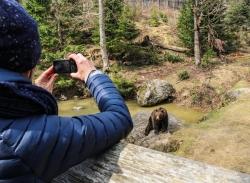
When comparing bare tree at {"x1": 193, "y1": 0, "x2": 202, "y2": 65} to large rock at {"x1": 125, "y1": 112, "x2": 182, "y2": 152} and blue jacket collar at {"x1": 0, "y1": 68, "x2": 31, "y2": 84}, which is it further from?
blue jacket collar at {"x1": 0, "y1": 68, "x2": 31, "y2": 84}

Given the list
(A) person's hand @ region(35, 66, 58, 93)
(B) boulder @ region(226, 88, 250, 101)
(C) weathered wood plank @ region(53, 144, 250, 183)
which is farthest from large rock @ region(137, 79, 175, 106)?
(C) weathered wood plank @ region(53, 144, 250, 183)

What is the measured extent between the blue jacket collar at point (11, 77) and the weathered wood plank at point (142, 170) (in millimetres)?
498

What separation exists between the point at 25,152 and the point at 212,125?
11.4 m

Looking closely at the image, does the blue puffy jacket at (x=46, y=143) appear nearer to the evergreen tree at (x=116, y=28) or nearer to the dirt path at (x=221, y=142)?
the dirt path at (x=221, y=142)

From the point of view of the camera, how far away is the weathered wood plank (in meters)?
1.64

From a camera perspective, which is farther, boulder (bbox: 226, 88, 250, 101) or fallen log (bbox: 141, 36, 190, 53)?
fallen log (bbox: 141, 36, 190, 53)

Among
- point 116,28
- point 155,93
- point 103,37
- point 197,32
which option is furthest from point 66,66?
point 116,28

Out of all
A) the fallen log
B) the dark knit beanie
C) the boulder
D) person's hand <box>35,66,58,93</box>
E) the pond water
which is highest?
the dark knit beanie

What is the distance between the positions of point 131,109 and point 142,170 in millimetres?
16195

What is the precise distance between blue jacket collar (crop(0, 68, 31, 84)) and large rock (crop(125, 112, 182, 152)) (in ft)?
29.3

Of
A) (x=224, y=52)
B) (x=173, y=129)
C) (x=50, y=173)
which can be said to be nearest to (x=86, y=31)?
(x=224, y=52)

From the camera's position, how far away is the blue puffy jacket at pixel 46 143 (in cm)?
144

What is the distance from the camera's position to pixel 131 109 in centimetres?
1791

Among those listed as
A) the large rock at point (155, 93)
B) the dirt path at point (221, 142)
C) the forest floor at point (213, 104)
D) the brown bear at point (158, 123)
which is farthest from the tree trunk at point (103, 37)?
the dirt path at point (221, 142)
